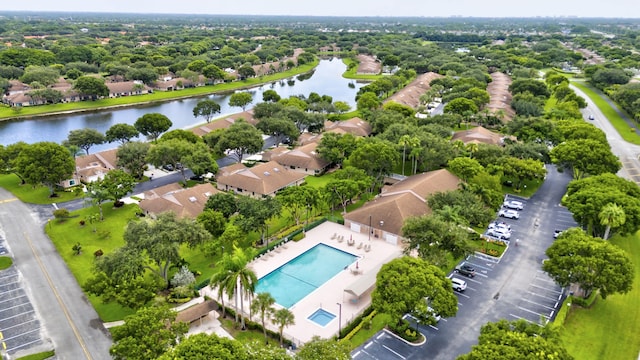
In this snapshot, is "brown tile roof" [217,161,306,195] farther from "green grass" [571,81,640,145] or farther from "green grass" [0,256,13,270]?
"green grass" [571,81,640,145]

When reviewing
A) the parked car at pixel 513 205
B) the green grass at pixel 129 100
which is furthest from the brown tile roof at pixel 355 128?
the green grass at pixel 129 100

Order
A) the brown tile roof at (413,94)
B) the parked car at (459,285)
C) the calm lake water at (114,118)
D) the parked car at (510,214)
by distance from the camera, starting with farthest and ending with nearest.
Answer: the brown tile roof at (413,94) → the calm lake water at (114,118) → the parked car at (510,214) → the parked car at (459,285)

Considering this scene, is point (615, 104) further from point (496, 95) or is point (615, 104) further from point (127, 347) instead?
point (127, 347)

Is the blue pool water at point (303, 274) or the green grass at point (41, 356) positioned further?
the blue pool water at point (303, 274)

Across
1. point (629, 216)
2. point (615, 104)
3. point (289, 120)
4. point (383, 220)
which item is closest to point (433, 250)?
point (383, 220)

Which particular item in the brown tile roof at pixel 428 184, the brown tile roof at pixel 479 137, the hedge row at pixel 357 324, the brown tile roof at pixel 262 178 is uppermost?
the brown tile roof at pixel 479 137

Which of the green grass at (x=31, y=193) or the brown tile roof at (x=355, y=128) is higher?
the brown tile roof at (x=355, y=128)

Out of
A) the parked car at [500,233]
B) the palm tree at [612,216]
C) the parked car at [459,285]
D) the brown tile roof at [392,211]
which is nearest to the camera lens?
the parked car at [459,285]

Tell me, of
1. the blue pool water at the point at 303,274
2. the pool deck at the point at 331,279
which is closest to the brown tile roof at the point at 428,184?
the pool deck at the point at 331,279

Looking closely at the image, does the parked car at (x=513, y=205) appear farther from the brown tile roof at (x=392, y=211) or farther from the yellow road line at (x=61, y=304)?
the yellow road line at (x=61, y=304)
